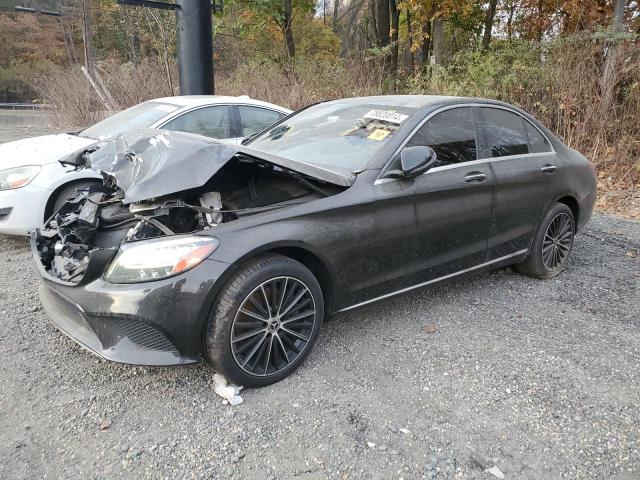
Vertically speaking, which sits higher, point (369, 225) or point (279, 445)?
point (369, 225)

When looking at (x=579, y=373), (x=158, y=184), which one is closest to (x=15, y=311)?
(x=158, y=184)

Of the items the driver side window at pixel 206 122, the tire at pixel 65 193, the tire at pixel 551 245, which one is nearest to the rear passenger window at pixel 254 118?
the driver side window at pixel 206 122

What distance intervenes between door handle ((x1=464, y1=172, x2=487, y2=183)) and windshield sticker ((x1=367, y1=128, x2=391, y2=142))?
28.1 inches

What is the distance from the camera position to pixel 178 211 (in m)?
3.13

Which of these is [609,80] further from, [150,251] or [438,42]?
[150,251]

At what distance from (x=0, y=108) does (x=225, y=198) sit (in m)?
29.1

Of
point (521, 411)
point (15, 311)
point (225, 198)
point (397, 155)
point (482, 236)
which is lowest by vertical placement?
point (521, 411)

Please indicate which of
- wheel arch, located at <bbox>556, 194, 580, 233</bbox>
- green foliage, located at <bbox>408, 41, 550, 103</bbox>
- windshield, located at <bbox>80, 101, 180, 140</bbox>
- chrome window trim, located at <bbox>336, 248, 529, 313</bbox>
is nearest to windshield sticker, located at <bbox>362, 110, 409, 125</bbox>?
chrome window trim, located at <bbox>336, 248, 529, 313</bbox>

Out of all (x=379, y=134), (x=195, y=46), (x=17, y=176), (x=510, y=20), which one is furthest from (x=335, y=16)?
(x=379, y=134)

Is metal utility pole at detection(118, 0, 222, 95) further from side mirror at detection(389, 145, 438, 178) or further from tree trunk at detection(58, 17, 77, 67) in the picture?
tree trunk at detection(58, 17, 77, 67)

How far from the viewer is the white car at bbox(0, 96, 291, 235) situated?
16.0ft

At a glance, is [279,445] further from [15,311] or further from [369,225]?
[15,311]

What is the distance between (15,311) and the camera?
154 inches

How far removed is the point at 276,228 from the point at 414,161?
106 cm
